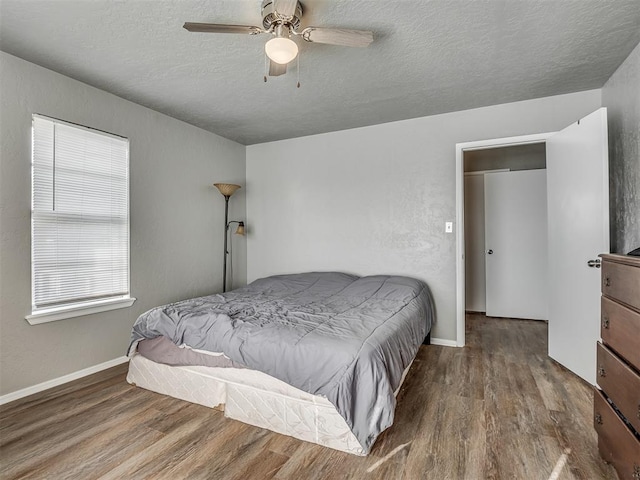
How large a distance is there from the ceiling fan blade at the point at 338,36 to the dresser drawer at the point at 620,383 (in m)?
2.02

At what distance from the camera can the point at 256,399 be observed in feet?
6.45

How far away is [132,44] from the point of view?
2.18 metres

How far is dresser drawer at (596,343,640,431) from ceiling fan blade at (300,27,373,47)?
202 centimetres

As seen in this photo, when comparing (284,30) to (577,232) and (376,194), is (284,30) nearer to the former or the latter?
(376,194)

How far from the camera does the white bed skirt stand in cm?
Result: 175

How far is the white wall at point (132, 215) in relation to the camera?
2.30 metres

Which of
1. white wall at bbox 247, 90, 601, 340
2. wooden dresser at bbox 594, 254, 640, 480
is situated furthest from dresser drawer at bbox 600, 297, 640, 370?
white wall at bbox 247, 90, 601, 340

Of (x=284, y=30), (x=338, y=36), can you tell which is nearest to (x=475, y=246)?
(x=338, y=36)

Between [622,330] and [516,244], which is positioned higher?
[516,244]

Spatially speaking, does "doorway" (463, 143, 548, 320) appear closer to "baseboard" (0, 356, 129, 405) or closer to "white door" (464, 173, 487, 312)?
"white door" (464, 173, 487, 312)

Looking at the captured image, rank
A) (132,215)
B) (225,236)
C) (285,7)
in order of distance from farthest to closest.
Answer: (225,236) < (132,215) < (285,7)

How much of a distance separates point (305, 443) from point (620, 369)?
1.56 meters

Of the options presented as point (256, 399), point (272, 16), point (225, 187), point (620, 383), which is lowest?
point (256, 399)

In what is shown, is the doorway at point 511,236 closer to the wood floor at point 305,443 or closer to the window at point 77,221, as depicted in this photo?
the wood floor at point 305,443
